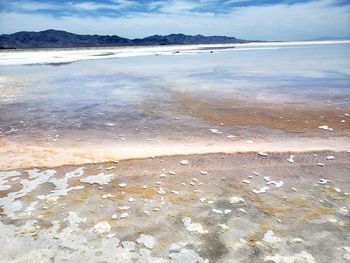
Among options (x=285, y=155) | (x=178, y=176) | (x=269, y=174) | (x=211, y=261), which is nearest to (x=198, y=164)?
(x=178, y=176)

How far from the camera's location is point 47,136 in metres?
8.35

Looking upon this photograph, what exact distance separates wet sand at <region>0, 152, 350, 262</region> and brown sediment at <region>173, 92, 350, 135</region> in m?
2.36

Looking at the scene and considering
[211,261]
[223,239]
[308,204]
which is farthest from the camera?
[308,204]

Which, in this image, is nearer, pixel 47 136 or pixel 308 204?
pixel 308 204

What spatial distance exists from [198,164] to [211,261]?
288 cm

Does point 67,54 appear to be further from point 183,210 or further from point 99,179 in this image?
point 183,210

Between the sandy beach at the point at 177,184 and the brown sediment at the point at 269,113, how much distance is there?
58 mm

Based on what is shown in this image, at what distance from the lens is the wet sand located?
148 inches

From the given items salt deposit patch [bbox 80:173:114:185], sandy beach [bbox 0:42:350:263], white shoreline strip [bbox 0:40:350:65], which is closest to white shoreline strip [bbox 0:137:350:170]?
sandy beach [bbox 0:42:350:263]

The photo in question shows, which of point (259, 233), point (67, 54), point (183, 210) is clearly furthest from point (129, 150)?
point (67, 54)

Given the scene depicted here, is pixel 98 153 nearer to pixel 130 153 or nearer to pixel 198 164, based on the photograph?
pixel 130 153

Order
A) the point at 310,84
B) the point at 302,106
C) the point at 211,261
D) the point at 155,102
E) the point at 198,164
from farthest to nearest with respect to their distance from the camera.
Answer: the point at 310,84, the point at 155,102, the point at 302,106, the point at 198,164, the point at 211,261

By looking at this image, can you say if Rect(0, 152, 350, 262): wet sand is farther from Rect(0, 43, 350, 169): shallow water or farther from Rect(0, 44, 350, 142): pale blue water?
Rect(0, 44, 350, 142): pale blue water

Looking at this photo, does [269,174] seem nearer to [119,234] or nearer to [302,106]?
[119,234]
